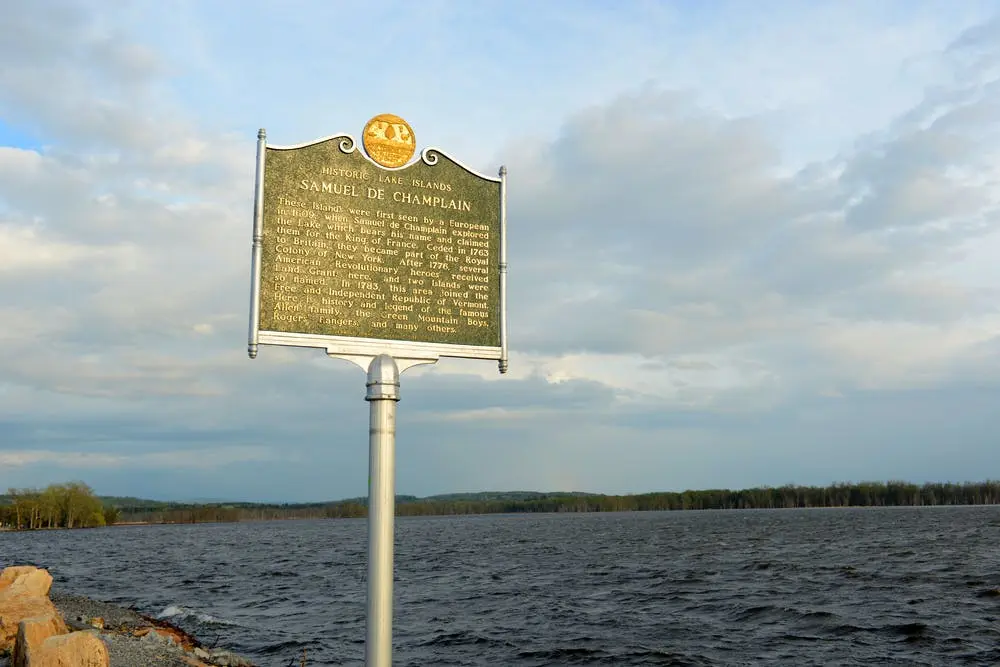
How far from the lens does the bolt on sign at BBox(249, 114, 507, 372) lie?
419 inches

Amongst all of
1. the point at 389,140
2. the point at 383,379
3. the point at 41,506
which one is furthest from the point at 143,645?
the point at 41,506

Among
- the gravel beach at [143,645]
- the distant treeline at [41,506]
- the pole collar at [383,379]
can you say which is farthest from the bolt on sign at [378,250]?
the distant treeline at [41,506]

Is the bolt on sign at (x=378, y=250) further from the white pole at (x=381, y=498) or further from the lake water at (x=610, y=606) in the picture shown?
the lake water at (x=610, y=606)

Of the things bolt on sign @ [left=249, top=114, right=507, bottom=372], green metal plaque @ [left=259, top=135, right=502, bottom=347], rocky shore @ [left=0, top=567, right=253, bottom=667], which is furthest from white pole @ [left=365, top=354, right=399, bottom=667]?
rocky shore @ [left=0, top=567, right=253, bottom=667]

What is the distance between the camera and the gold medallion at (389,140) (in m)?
11.3

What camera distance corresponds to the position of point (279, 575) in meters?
57.4

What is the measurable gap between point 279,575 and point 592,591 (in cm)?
2626

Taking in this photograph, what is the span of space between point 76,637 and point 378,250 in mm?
9316

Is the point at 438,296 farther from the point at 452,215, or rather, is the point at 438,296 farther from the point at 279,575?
the point at 279,575

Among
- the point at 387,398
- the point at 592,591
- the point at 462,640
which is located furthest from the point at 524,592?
the point at 387,398

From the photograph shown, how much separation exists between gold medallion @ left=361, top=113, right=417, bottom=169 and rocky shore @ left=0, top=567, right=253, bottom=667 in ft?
33.7

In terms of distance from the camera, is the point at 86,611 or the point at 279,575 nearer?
the point at 86,611

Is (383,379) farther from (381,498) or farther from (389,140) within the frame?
(389,140)

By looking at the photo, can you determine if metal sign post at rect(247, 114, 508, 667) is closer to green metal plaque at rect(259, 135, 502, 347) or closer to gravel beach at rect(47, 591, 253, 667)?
green metal plaque at rect(259, 135, 502, 347)
